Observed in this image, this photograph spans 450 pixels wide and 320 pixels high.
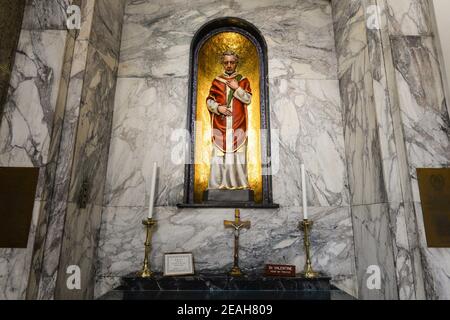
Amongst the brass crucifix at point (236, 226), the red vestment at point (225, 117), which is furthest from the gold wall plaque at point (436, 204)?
the red vestment at point (225, 117)

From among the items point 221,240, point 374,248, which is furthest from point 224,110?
point 374,248

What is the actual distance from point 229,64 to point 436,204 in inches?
84.6

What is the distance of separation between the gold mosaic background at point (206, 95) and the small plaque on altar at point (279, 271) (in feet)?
2.19

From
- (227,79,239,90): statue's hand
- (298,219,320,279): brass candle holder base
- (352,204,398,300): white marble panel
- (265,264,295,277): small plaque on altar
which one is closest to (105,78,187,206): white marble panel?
(227,79,239,90): statue's hand

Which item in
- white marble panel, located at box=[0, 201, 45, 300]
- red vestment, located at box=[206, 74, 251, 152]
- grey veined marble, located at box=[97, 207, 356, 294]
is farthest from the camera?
Result: red vestment, located at box=[206, 74, 251, 152]

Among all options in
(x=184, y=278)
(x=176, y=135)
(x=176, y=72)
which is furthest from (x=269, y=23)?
(x=184, y=278)

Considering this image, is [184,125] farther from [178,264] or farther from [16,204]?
[16,204]

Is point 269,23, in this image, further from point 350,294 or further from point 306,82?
point 350,294

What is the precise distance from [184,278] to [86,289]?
2.49 feet

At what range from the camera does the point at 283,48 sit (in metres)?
2.94

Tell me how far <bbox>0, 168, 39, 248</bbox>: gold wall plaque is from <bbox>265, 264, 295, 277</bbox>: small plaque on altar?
5.44ft

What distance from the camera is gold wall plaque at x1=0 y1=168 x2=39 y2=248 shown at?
1.84 m

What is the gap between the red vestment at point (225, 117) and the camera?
111 inches

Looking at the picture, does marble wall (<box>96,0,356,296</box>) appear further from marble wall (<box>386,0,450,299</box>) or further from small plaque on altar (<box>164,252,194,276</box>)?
marble wall (<box>386,0,450,299</box>)
